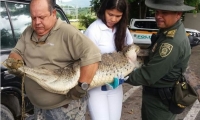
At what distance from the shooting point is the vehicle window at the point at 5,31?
2934 millimetres

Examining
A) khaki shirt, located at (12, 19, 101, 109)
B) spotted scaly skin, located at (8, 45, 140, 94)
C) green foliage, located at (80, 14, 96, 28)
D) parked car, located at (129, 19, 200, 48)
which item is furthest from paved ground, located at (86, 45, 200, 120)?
green foliage, located at (80, 14, 96, 28)

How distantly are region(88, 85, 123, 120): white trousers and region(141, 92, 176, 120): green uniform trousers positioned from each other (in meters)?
0.30

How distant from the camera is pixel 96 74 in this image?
2070 mm

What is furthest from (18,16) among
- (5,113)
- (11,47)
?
(5,113)

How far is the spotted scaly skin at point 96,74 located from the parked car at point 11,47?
3.16ft

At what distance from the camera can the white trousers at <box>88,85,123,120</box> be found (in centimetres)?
242

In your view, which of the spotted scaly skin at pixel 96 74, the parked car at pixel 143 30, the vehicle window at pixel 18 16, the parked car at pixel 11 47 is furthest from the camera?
the parked car at pixel 143 30

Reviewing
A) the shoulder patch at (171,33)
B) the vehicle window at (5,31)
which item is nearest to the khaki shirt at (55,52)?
the shoulder patch at (171,33)

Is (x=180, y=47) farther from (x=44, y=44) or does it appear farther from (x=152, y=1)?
(x=44, y=44)

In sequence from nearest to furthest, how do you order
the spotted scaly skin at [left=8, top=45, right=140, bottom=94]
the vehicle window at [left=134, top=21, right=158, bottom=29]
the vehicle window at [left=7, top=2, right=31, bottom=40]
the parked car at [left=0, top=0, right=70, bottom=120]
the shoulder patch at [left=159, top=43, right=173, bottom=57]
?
1. the spotted scaly skin at [left=8, top=45, right=140, bottom=94]
2. the shoulder patch at [left=159, top=43, right=173, bottom=57]
3. the parked car at [left=0, top=0, right=70, bottom=120]
4. the vehicle window at [left=7, top=2, right=31, bottom=40]
5. the vehicle window at [left=134, top=21, right=158, bottom=29]

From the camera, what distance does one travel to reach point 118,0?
2.32m

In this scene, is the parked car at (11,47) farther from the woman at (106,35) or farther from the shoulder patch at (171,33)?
the shoulder patch at (171,33)

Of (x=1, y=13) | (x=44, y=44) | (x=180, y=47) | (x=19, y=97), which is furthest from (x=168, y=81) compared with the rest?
(x=1, y=13)

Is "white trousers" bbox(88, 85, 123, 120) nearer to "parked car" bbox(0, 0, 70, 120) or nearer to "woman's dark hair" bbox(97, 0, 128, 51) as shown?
"woman's dark hair" bbox(97, 0, 128, 51)
